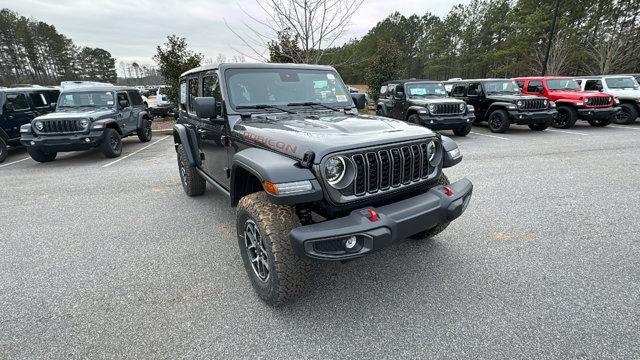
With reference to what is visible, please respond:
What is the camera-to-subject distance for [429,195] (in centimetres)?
235

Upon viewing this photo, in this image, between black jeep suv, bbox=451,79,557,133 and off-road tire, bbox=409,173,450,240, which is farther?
black jeep suv, bbox=451,79,557,133

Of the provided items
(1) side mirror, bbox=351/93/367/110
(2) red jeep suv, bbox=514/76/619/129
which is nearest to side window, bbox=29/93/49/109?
(1) side mirror, bbox=351/93/367/110

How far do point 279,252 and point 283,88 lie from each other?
195 cm

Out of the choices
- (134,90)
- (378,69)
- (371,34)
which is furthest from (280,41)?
(371,34)

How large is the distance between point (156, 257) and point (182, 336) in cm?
130

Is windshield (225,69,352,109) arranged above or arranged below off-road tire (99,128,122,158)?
above

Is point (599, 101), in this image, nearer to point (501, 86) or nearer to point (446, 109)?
point (501, 86)

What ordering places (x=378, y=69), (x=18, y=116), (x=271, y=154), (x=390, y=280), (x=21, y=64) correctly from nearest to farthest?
(x=271, y=154), (x=390, y=280), (x=18, y=116), (x=378, y=69), (x=21, y=64)

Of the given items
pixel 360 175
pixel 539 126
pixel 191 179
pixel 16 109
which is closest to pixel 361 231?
pixel 360 175

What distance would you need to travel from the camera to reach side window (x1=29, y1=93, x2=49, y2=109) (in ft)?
29.4

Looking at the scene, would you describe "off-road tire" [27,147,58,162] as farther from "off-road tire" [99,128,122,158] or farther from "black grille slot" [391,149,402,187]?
"black grille slot" [391,149,402,187]

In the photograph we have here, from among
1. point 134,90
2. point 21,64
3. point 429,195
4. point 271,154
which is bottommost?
point 429,195

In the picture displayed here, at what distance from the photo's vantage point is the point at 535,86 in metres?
11.3

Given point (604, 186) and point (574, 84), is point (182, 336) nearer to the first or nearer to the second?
point (604, 186)
